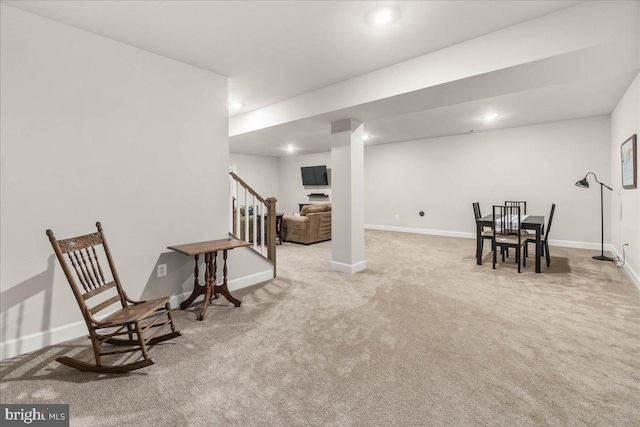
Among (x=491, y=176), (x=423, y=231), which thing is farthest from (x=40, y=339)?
(x=491, y=176)

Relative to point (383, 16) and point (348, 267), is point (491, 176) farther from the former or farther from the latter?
point (383, 16)

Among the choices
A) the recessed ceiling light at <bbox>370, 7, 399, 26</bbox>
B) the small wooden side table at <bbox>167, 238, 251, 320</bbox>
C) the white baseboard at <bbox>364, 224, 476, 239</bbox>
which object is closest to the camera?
the recessed ceiling light at <bbox>370, 7, 399, 26</bbox>

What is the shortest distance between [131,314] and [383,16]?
112 inches

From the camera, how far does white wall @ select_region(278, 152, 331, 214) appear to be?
9.59m

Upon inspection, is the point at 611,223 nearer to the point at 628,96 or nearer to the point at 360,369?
the point at 628,96

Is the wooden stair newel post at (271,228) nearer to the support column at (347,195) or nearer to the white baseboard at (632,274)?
the support column at (347,195)

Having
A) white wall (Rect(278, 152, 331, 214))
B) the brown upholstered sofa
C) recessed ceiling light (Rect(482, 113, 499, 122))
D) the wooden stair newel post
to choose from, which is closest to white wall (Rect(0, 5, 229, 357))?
the wooden stair newel post

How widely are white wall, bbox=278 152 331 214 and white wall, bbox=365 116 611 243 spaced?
1.60 meters

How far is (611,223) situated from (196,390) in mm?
6941

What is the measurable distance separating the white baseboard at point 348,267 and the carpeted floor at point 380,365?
0.73 m

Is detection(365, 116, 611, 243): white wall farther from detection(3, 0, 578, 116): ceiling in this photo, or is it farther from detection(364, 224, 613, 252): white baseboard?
detection(3, 0, 578, 116): ceiling

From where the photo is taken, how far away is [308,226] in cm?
645
